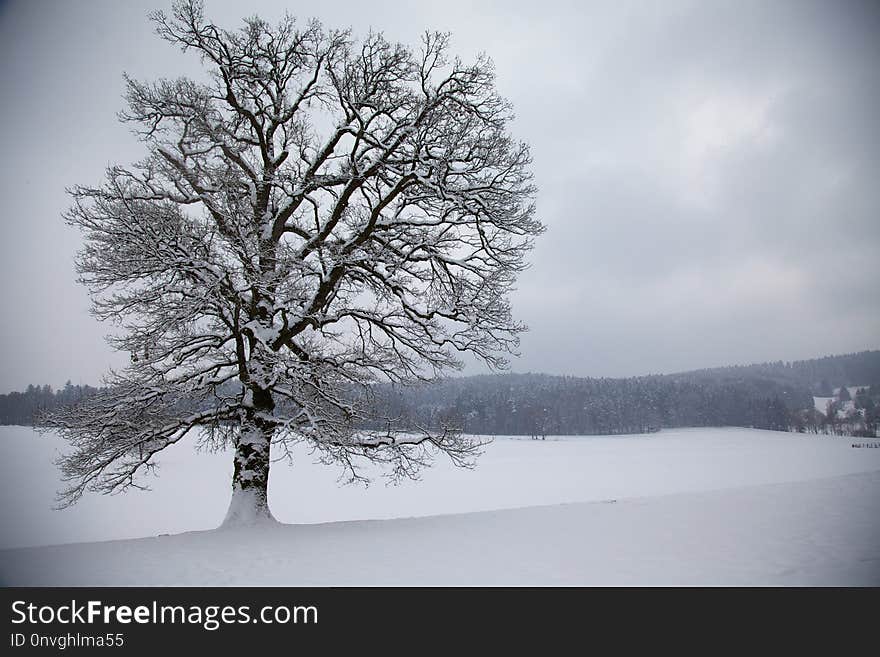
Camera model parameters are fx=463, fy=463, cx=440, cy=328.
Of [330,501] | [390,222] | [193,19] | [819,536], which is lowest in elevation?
[330,501]

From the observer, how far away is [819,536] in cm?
698

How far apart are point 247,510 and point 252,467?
0.80 metres

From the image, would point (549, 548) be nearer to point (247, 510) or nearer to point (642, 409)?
point (247, 510)

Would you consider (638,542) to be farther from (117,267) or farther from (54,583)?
(117,267)

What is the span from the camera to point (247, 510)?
29.6 feet

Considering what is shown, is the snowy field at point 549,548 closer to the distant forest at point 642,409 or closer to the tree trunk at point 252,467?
the tree trunk at point 252,467

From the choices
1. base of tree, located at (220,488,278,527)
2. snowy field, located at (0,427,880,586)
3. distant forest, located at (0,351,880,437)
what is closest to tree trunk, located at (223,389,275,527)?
base of tree, located at (220,488,278,527)

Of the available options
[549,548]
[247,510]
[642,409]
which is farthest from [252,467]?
[642,409]

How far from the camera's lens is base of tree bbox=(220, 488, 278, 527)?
8.87 meters

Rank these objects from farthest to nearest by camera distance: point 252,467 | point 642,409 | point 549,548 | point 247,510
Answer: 1. point 642,409
2. point 252,467
3. point 247,510
4. point 549,548

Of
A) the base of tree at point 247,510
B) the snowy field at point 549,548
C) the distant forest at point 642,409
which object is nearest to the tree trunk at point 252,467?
the base of tree at point 247,510

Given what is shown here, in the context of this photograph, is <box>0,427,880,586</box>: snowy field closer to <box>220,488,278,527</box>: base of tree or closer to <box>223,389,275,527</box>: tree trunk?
<box>220,488,278,527</box>: base of tree
